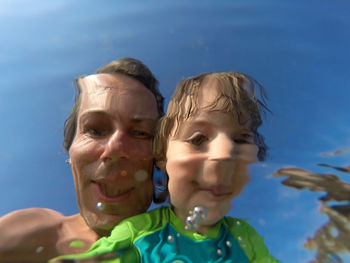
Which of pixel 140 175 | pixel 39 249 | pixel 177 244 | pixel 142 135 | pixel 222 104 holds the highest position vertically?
pixel 222 104

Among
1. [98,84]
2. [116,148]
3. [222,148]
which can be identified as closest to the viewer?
[222,148]

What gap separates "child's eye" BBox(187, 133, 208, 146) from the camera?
2.19 feet

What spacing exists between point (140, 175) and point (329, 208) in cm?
53

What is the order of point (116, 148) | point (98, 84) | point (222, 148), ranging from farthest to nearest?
point (98, 84) < point (116, 148) < point (222, 148)

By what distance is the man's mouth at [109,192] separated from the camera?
783 millimetres

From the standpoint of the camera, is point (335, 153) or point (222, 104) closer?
point (222, 104)

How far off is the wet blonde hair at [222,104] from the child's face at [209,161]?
0.07 feet

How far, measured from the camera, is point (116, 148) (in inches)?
29.6

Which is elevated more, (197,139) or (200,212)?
(197,139)

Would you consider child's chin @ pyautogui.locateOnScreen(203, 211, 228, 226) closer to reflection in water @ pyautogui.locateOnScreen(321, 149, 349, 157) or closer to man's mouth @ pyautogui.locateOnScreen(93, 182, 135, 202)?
man's mouth @ pyautogui.locateOnScreen(93, 182, 135, 202)

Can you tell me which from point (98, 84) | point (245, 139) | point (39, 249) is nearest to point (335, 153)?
point (245, 139)

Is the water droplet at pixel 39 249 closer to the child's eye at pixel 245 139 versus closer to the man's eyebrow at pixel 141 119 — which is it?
the man's eyebrow at pixel 141 119

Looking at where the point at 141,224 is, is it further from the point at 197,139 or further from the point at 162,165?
the point at 197,139

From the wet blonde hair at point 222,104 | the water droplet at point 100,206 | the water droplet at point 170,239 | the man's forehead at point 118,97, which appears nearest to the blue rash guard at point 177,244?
the water droplet at point 170,239
